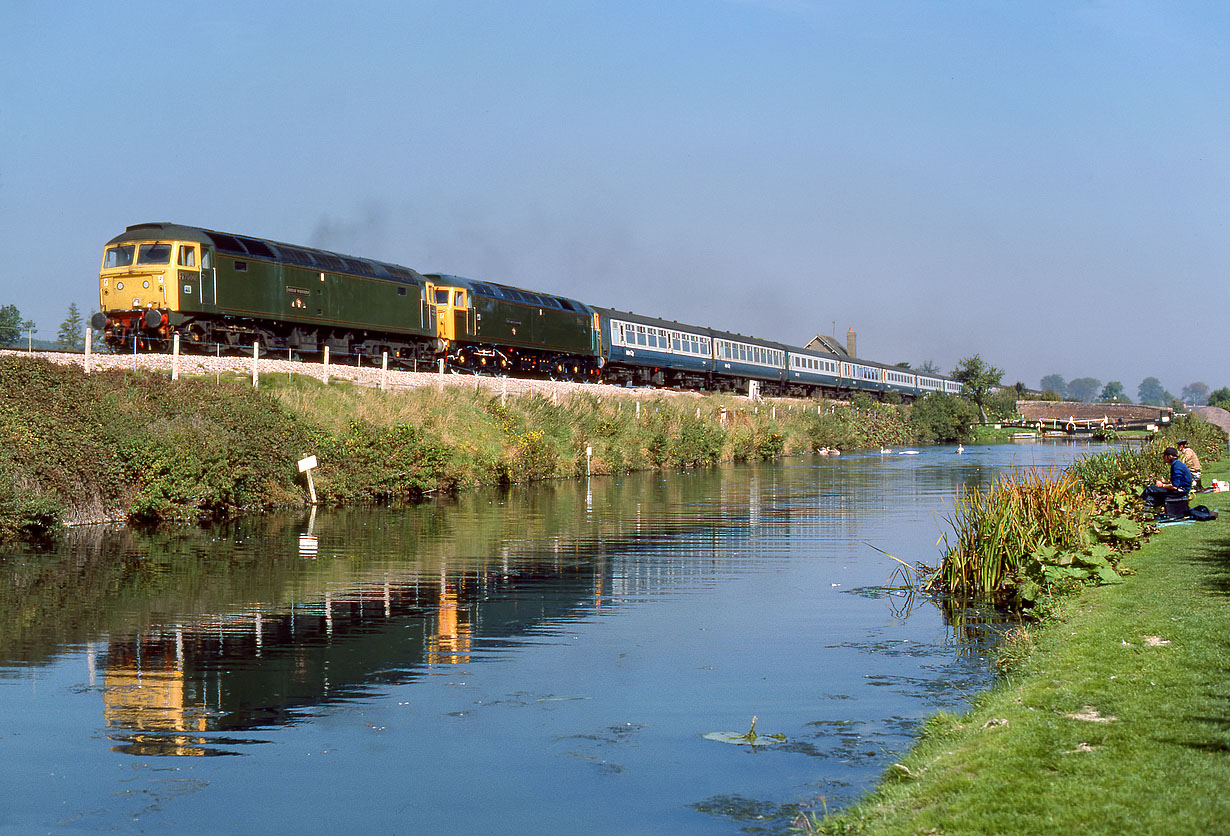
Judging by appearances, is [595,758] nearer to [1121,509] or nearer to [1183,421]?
[1121,509]

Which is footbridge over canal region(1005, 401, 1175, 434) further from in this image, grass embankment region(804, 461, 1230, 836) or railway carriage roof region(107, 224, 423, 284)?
grass embankment region(804, 461, 1230, 836)

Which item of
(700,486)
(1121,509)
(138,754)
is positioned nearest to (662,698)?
(138,754)

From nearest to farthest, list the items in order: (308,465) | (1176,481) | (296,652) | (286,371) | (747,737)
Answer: (747,737) → (296,652) → (1176,481) → (308,465) → (286,371)

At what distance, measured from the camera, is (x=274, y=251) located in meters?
37.2

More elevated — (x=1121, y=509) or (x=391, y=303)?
(x=391, y=303)

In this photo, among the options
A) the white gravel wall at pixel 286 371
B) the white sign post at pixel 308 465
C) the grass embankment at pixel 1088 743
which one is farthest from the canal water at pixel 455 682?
the white gravel wall at pixel 286 371

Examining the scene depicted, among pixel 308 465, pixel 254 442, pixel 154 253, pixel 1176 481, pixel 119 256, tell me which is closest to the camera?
pixel 1176 481

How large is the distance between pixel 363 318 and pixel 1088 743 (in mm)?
36925

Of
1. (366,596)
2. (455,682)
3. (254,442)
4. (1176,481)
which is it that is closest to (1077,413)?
(1176,481)

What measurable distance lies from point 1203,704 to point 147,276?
31.4 metres

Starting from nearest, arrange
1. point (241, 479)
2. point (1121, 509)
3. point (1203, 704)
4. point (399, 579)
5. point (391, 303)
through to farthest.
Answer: point (1203, 704), point (399, 579), point (1121, 509), point (241, 479), point (391, 303)

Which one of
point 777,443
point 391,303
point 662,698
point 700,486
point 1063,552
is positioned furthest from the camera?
point 777,443

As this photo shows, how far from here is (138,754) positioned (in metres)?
9.02

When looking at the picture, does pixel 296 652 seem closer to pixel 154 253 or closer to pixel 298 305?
pixel 154 253
